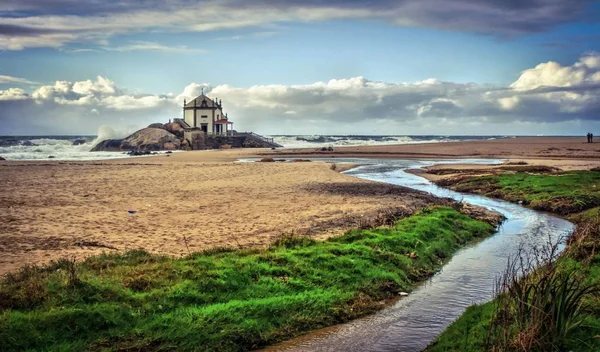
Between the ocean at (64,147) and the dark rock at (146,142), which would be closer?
the ocean at (64,147)

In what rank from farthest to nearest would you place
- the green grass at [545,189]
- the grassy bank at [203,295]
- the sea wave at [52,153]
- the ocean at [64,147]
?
the ocean at [64,147], the sea wave at [52,153], the green grass at [545,189], the grassy bank at [203,295]

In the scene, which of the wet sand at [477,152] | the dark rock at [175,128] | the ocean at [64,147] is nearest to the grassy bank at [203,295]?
the wet sand at [477,152]

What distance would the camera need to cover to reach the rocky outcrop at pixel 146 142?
3642 inches

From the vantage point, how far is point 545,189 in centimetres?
2805

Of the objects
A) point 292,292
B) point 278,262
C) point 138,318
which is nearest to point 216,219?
point 278,262

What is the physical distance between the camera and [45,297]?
895 centimetres

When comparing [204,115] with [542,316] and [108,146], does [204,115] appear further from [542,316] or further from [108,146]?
[542,316]

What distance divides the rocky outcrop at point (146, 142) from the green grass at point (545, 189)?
68.7 m

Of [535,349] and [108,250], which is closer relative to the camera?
[535,349]

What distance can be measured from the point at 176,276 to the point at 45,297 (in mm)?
2600

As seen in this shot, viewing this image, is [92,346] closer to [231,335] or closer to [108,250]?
[231,335]

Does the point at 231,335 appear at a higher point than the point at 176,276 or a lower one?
lower

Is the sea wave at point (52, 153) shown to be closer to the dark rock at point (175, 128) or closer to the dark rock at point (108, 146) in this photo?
the dark rock at point (108, 146)

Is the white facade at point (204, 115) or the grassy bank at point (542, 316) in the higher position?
the white facade at point (204, 115)
